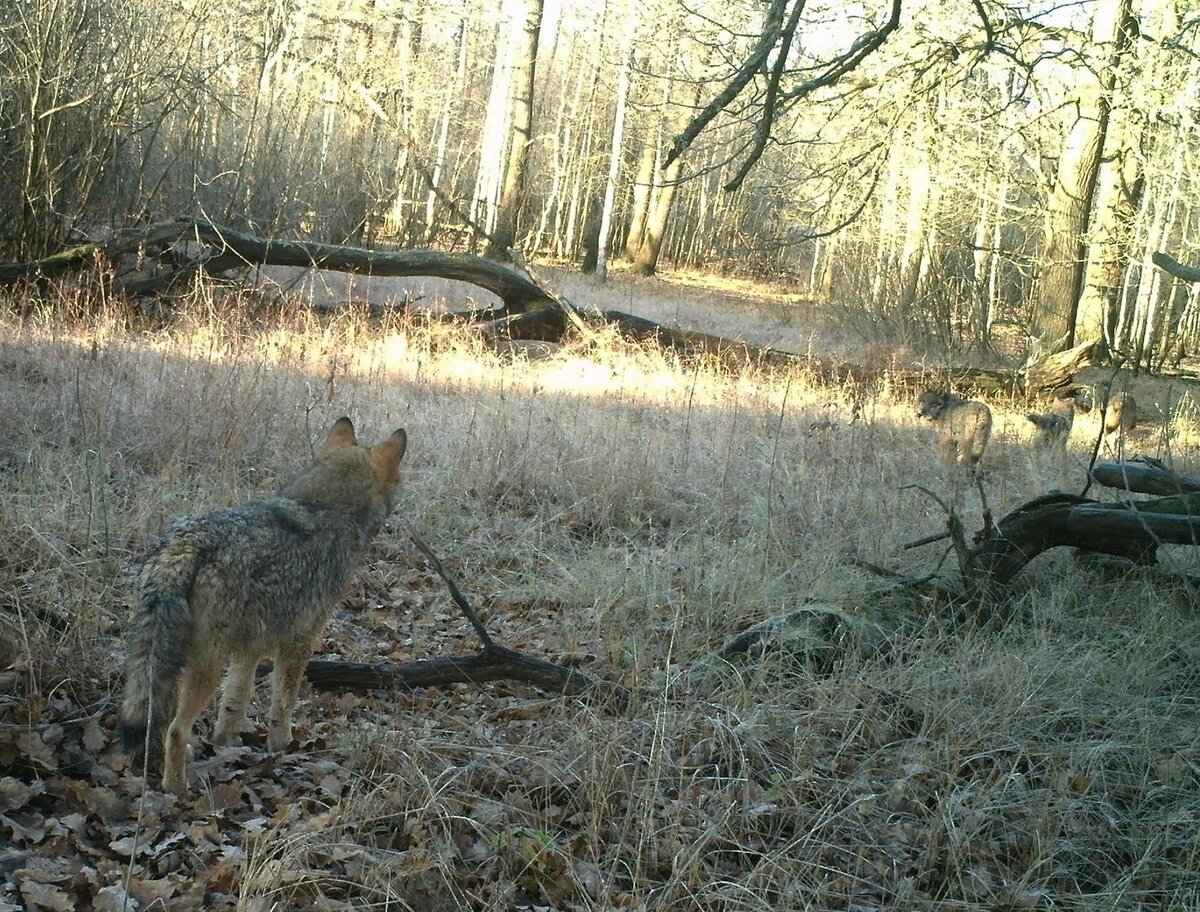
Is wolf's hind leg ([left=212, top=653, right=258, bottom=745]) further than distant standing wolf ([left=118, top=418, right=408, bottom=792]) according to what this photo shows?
Yes

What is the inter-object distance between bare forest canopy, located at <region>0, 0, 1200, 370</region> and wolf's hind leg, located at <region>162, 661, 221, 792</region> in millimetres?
3401

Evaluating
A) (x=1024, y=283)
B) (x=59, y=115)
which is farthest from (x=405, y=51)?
(x=59, y=115)

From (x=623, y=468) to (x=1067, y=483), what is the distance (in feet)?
14.2

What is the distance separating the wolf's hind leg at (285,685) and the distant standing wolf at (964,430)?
25.4 feet

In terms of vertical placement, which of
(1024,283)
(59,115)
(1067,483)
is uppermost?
(1024,283)

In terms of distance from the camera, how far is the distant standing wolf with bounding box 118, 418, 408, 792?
A: 3838mm

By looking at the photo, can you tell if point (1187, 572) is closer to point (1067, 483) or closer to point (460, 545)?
point (1067, 483)

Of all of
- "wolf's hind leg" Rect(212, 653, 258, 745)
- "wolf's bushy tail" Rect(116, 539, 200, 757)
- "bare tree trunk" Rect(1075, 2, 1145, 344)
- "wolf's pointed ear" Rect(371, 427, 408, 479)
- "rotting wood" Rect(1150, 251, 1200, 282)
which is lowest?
"wolf's hind leg" Rect(212, 653, 258, 745)

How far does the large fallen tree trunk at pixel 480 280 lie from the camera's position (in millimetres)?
13305

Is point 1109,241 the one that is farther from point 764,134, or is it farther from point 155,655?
point 155,655

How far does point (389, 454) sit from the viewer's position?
5438mm

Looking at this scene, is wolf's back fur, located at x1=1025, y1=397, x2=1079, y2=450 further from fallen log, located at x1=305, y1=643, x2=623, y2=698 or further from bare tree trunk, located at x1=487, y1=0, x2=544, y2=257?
bare tree trunk, located at x1=487, y1=0, x2=544, y2=257

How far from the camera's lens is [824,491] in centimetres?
893

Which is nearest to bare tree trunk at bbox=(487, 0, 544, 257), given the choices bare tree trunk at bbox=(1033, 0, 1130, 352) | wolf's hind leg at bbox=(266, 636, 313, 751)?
bare tree trunk at bbox=(1033, 0, 1130, 352)
